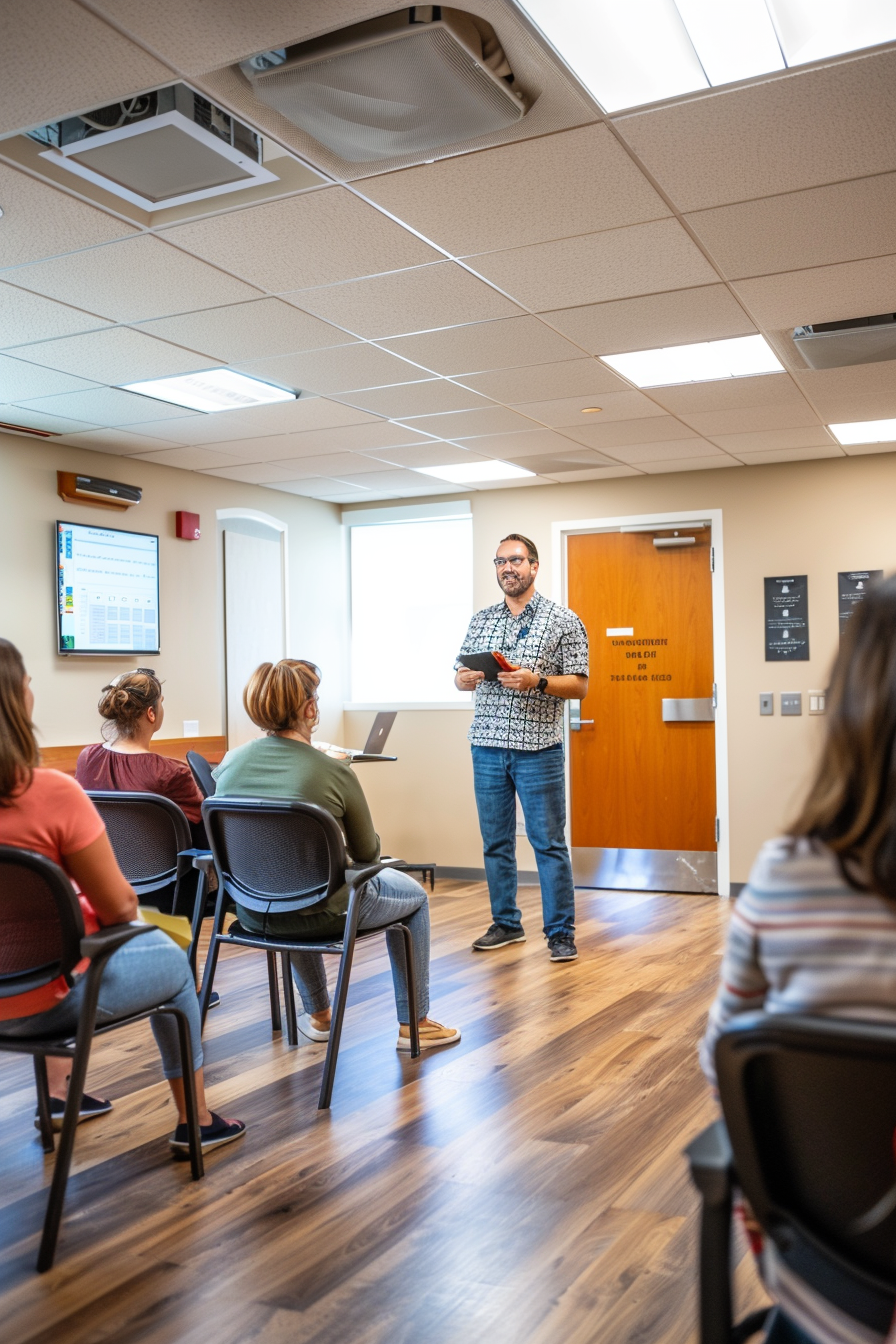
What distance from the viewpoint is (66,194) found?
274 centimetres

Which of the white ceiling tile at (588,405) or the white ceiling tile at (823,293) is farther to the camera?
the white ceiling tile at (588,405)

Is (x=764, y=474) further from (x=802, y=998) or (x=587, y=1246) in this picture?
(x=802, y=998)

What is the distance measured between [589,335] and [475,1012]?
245 centimetres

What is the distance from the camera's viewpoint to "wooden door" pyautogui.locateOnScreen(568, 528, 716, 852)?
261 inches

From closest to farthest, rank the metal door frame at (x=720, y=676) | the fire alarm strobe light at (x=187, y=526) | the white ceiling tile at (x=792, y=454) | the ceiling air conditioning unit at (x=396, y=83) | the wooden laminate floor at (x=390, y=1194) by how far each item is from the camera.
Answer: the wooden laminate floor at (x=390, y=1194) → the ceiling air conditioning unit at (x=396, y=83) → the white ceiling tile at (x=792, y=454) → the fire alarm strobe light at (x=187, y=526) → the metal door frame at (x=720, y=676)

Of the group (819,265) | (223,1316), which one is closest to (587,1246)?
(223,1316)

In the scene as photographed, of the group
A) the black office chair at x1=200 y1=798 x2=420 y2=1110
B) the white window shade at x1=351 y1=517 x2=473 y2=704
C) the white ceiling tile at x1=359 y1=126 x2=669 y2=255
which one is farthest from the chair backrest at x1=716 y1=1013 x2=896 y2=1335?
Result: the white window shade at x1=351 y1=517 x2=473 y2=704

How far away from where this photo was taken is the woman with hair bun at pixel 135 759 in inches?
141

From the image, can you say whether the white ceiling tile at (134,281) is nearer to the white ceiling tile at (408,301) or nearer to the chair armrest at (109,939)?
the white ceiling tile at (408,301)

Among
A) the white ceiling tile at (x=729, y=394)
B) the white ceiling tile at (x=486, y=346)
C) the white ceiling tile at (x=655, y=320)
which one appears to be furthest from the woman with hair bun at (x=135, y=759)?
the white ceiling tile at (x=729, y=394)

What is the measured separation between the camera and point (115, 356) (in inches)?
162

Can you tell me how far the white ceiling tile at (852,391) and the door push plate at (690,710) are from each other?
1.91 meters

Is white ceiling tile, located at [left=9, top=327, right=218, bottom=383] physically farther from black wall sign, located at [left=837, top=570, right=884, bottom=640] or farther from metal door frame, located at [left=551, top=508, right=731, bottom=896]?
black wall sign, located at [left=837, top=570, right=884, bottom=640]

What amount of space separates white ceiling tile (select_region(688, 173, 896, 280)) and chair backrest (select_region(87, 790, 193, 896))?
2316 mm
